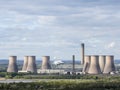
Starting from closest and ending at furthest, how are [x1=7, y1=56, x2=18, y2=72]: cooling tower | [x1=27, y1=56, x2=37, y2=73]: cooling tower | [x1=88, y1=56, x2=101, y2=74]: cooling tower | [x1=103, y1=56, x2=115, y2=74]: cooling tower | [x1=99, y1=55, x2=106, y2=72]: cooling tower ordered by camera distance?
[x1=88, y1=56, x2=101, y2=74]: cooling tower → [x1=103, y1=56, x2=115, y2=74]: cooling tower → [x1=99, y1=55, x2=106, y2=72]: cooling tower → [x1=27, y1=56, x2=37, y2=73]: cooling tower → [x1=7, y1=56, x2=18, y2=72]: cooling tower

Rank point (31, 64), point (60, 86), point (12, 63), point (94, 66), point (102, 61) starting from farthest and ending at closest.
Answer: point (12, 63) → point (31, 64) → point (102, 61) → point (94, 66) → point (60, 86)

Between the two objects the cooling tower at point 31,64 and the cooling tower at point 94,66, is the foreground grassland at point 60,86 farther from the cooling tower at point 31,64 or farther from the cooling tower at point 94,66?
the cooling tower at point 31,64

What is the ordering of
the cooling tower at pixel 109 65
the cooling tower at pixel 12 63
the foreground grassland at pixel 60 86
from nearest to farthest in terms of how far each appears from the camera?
the foreground grassland at pixel 60 86 < the cooling tower at pixel 109 65 < the cooling tower at pixel 12 63

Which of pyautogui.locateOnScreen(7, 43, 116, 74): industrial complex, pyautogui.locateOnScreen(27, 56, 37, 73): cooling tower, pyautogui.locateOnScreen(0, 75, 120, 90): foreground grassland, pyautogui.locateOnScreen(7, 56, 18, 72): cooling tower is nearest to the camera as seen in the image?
pyautogui.locateOnScreen(0, 75, 120, 90): foreground grassland

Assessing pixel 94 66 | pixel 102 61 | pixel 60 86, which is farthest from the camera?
pixel 102 61

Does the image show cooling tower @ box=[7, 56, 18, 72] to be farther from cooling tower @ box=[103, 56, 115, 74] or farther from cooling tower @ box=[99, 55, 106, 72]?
cooling tower @ box=[103, 56, 115, 74]

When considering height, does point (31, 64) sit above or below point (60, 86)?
above

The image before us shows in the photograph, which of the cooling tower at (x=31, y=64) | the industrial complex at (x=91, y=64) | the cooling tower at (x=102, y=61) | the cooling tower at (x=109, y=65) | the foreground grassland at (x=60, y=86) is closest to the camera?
the foreground grassland at (x=60, y=86)

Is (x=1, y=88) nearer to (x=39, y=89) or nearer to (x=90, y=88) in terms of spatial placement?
(x=39, y=89)

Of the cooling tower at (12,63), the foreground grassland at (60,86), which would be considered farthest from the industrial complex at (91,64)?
the foreground grassland at (60,86)

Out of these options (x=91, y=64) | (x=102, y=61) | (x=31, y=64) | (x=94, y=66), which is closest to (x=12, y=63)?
(x=31, y=64)

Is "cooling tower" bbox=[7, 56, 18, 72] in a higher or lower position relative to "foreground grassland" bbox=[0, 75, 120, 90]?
higher

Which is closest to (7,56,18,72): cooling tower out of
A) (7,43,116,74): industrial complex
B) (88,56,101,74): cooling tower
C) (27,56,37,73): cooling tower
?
(7,43,116,74): industrial complex

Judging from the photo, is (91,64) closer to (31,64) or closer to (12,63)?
(31,64)
